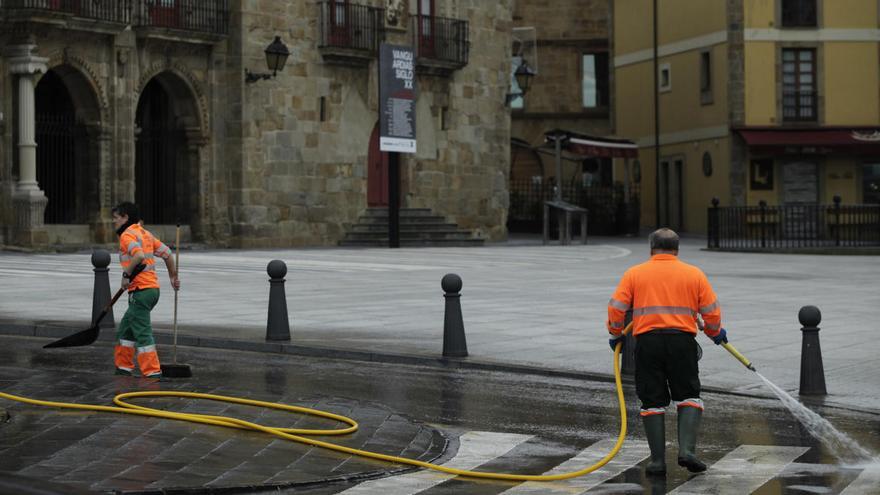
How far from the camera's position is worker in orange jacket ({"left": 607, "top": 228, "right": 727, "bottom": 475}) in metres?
8.48

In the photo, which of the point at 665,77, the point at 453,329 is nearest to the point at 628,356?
the point at 453,329

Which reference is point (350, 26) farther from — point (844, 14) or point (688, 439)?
point (688, 439)

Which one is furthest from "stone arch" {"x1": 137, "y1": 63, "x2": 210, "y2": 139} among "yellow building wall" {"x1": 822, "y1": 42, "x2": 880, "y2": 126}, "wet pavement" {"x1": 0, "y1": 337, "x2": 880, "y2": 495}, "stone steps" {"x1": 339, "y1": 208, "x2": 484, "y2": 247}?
"wet pavement" {"x1": 0, "y1": 337, "x2": 880, "y2": 495}

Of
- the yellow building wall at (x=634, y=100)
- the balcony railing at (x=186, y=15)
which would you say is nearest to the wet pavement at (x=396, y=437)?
the balcony railing at (x=186, y=15)

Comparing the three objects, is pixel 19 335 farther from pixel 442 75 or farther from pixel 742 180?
pixel 742 180

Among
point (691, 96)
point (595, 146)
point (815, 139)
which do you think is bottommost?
point (595, 146)

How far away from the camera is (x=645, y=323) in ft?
28.0

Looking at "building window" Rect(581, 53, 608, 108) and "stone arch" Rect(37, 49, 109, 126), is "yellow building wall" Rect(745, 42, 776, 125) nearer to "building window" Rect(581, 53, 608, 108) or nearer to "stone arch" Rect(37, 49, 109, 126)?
"building window" Rect(581, 53, 608, 108)

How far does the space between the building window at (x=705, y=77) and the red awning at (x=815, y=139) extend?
2.27 meters

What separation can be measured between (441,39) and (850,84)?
45.8 ft

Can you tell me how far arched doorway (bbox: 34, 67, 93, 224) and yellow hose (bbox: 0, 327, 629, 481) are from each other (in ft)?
78.3

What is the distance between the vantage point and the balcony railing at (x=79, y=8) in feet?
103

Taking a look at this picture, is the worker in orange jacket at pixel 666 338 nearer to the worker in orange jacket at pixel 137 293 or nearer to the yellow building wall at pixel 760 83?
the worker in orange jacket at pixel 137 293

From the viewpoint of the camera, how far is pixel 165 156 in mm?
36312
